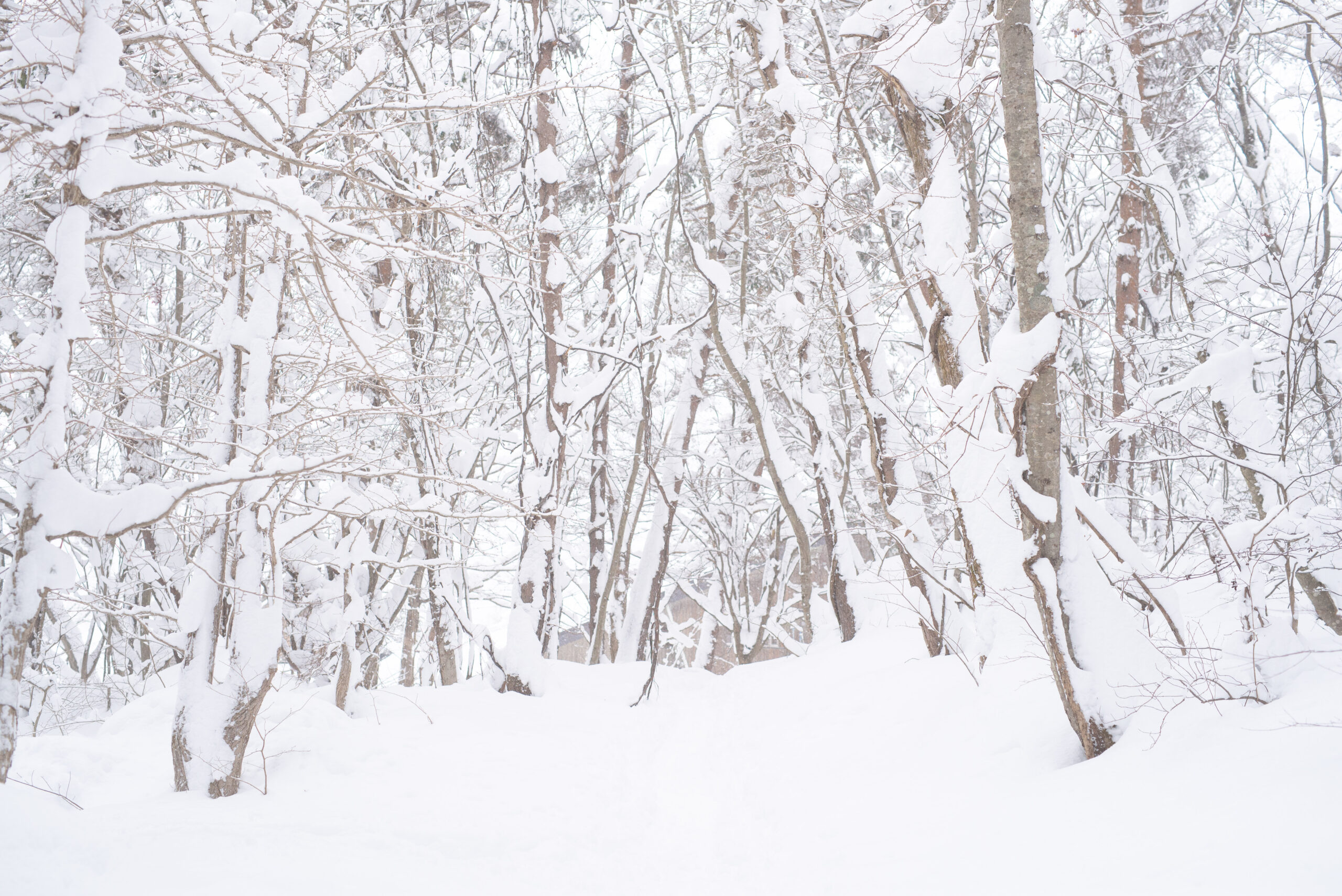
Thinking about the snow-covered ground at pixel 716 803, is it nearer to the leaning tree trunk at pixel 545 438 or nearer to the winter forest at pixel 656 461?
the winter forest at pixel 656 461

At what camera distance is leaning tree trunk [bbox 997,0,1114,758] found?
2689 mm

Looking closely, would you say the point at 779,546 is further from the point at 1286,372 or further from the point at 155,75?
the point at 155,75

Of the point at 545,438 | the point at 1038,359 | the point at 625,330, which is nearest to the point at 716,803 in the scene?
the point at 1038,359

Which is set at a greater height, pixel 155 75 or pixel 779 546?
pixel 155 75

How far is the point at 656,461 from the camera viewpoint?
7801 mm

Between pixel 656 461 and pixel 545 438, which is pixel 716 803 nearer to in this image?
pixel 545 438

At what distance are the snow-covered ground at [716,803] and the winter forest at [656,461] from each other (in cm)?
2

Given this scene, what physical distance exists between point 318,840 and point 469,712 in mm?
1865

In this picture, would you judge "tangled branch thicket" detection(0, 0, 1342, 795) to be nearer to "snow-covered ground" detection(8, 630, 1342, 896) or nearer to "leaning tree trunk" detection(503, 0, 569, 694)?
"leaning tree trunk" detection(503, 0, 569, 694)

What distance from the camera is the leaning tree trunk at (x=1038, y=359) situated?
2.69 m

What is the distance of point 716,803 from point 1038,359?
2555 millimetres

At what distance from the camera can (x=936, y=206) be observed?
3215 mm

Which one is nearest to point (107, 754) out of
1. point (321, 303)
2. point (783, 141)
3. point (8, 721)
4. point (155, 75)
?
point (8, 721)

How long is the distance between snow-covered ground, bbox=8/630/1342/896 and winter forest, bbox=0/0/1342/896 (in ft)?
0.07
